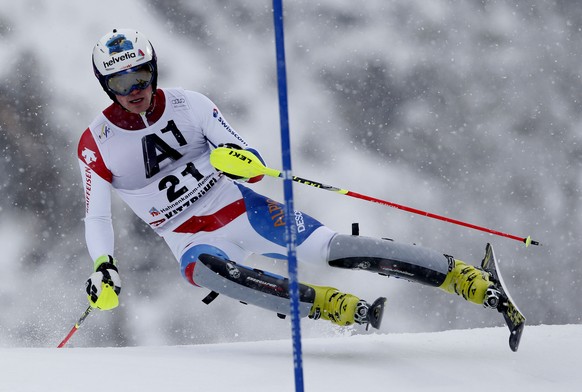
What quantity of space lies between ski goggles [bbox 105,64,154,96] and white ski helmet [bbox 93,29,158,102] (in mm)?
20

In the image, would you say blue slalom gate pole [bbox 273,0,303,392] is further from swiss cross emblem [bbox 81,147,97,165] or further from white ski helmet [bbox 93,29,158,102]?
swiss cross emblem [bbox 81,147,97,165]

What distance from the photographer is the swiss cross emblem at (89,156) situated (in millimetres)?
3883

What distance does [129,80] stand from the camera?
12.1 feet

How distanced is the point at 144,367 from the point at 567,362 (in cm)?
181

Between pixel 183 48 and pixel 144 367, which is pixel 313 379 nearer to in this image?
pixel 144 367

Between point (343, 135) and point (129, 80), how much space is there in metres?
3.68

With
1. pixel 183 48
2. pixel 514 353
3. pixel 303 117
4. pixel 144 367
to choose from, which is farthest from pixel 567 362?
pixel 183 48

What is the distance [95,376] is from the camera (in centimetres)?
284

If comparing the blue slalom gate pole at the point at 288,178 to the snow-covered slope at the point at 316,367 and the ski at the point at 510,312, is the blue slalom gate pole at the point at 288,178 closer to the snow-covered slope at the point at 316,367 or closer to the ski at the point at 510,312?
the snow-covered slope at the point at 316,367

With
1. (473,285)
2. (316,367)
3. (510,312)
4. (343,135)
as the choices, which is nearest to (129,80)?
(316,367)

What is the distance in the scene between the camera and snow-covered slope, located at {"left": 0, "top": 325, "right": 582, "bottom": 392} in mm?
2812

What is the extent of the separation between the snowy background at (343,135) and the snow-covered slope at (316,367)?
3011mm

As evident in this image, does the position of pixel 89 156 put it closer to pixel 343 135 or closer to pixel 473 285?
pixel 473 285

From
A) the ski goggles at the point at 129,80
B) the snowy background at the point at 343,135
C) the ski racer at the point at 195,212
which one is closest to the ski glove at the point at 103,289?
the ski racer at the point at 195,212
